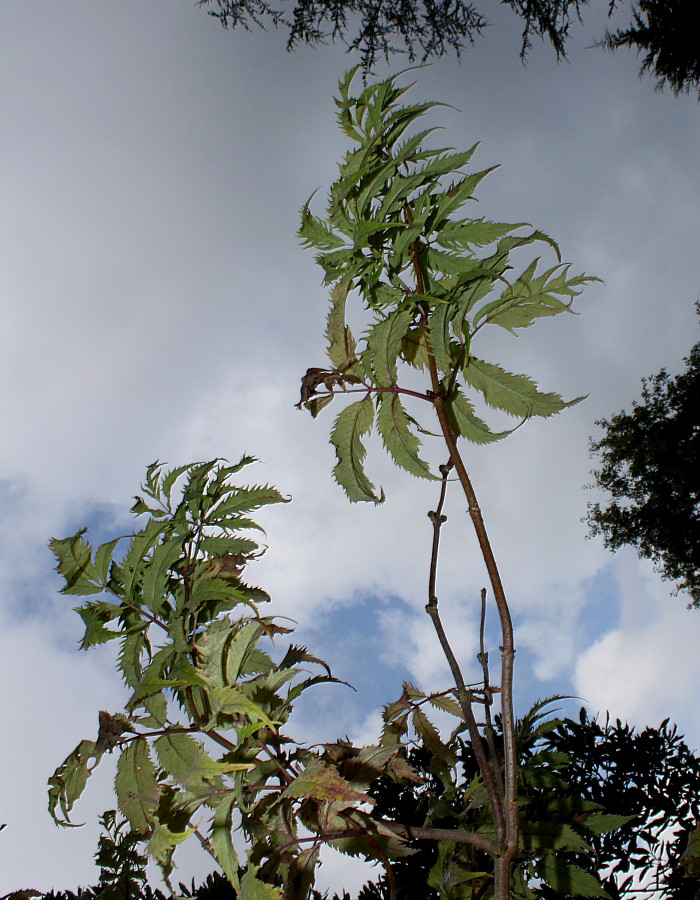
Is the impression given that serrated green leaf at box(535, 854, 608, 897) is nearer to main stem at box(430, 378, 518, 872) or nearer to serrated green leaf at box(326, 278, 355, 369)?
main stem at box(430, 378, 518, 872)

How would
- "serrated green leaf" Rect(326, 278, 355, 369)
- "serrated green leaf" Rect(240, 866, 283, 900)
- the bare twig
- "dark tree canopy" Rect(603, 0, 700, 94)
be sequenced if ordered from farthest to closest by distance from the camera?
"dark tree canopy" Rect(603, 0, 700, 94) < "serrated green leaf" Rect(326, 278, 355, 369) < the bare twig < "serrated green leaf" Rect(240, 866, 283, 900)

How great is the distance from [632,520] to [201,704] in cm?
929

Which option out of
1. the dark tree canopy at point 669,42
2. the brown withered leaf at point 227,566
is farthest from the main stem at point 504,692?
the dark tree canopy at point 669,42

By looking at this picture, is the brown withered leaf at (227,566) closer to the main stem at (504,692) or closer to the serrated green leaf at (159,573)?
the serrated green leaf at (159,573)

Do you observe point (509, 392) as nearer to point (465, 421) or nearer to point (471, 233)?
point (465, 421)

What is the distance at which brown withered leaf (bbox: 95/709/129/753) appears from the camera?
0.82 metres

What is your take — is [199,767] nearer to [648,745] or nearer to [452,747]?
[452,747]

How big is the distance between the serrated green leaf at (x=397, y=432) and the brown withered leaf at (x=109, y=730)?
51 centimetres

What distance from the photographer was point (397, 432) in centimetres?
91

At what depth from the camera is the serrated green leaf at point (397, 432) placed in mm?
904

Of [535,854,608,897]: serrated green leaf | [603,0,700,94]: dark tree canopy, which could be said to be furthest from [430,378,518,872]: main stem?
[603,0,700,94]: dark tree canopy

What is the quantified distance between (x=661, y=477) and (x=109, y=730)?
30.0ft

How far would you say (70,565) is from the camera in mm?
1020

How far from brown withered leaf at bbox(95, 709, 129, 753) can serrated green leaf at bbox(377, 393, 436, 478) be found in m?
0.51
